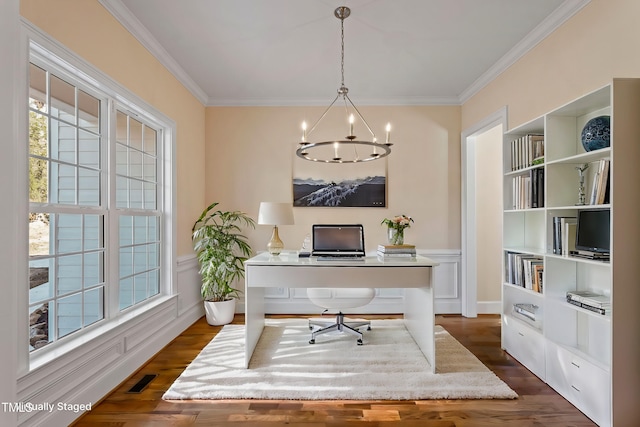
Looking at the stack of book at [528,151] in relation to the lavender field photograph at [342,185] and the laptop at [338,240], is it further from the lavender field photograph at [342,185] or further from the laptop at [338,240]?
the lavender field photograph at [342,185]

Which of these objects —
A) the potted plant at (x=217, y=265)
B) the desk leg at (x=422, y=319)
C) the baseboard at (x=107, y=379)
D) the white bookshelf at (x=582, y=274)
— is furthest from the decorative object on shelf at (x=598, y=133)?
the baseboard at (x=107, y=379)

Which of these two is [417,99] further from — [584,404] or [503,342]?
[584,404]

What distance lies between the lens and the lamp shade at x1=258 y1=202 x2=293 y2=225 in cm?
300

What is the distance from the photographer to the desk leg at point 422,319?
264 centimetres

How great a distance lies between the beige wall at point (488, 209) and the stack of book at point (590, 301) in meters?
1.94

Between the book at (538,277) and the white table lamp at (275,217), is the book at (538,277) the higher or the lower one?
the lower one

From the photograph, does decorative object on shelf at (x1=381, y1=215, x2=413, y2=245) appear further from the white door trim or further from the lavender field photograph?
the white door trim

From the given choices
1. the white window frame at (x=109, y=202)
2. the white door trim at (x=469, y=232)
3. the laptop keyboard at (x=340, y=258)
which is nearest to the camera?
the white window frame at (x=109, y=202)

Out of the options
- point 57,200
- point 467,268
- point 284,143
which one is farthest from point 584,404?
point 284,143

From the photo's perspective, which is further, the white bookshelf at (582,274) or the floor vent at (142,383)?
the floor vent at (142,383)

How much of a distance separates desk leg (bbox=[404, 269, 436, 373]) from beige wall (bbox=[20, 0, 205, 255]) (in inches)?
95.1

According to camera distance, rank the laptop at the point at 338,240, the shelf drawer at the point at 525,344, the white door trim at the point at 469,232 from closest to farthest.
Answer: the shelf drawer at the point at 525,344 → the laptop at the point at 338,240 → the white door trim at the point at 469,232

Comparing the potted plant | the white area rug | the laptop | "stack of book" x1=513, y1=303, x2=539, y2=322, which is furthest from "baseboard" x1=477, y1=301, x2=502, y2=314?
the potted plant

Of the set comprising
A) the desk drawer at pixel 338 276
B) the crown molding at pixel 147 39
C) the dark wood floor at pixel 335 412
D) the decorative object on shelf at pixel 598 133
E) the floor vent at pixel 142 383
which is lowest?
the dark wood floor at pixel 335 412
